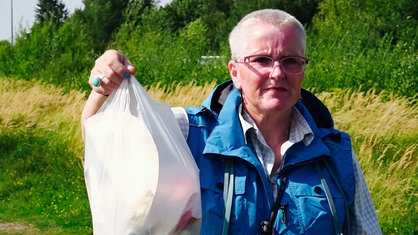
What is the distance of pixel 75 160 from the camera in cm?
988

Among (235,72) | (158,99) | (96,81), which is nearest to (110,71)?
(96,81)

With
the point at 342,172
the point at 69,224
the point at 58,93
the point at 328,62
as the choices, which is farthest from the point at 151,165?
the point at 58,93

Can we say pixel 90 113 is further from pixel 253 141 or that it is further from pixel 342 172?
pixel 342 172

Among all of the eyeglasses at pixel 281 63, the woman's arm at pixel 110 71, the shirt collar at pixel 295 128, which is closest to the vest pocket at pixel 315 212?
the shirt collar at pixel 295 128

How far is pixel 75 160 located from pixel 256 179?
25.4 feet

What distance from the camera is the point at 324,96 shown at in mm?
9664

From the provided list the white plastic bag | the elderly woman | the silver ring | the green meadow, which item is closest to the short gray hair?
the elderly woman

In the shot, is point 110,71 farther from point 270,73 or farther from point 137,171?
point 270,73

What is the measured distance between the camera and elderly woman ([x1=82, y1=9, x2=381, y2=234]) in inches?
94.3

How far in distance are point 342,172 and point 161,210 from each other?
0.79m

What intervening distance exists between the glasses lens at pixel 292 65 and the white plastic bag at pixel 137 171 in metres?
0.48

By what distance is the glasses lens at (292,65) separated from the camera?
247 cm

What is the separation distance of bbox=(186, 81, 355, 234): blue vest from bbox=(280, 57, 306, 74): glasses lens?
0.25 meters

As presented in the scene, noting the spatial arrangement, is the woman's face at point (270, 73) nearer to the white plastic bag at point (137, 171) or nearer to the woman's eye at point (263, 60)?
the woman's eye at point (263, 60)
